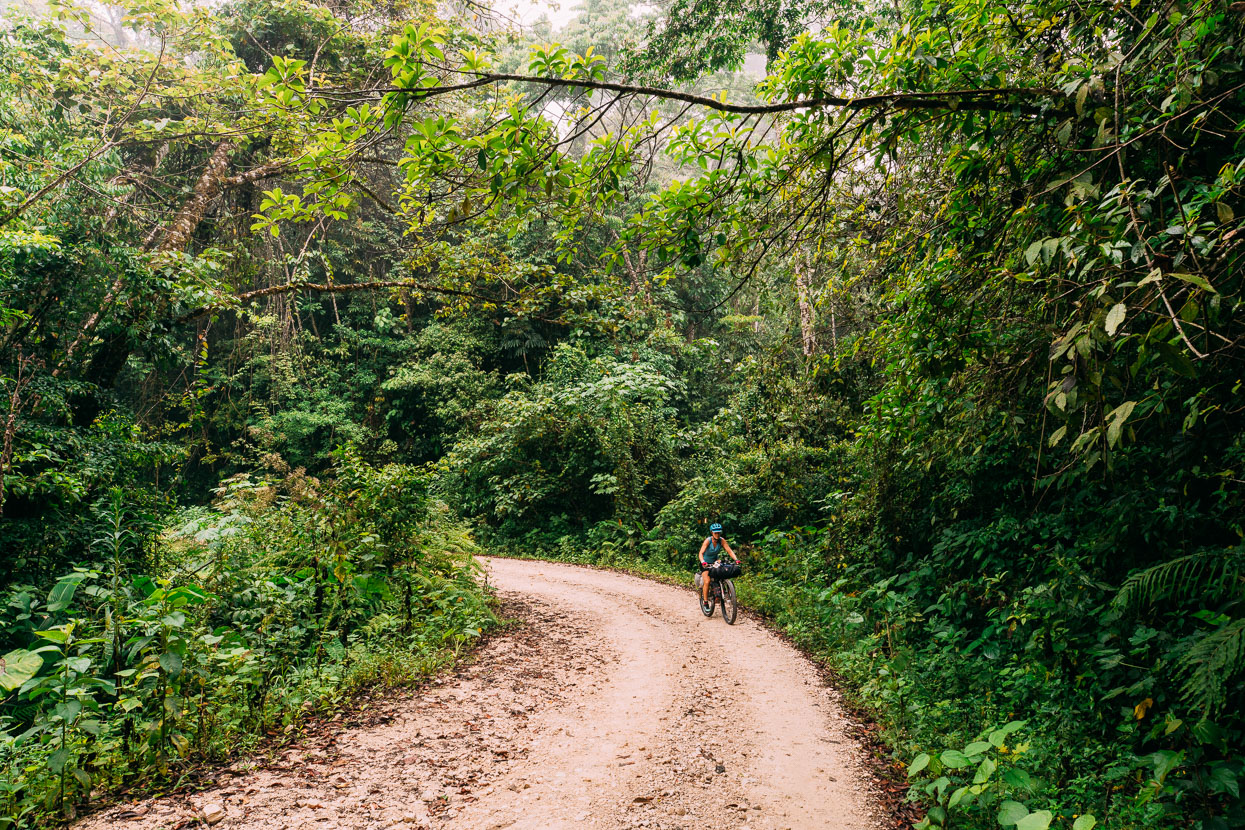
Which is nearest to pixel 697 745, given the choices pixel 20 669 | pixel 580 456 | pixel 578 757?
pixel 578 757

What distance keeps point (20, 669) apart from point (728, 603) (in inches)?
315

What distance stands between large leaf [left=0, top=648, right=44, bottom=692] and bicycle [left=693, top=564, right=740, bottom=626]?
758 centimetres

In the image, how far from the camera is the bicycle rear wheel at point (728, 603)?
9.30m

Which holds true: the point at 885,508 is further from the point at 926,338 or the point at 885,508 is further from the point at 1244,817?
the point at 1244,817

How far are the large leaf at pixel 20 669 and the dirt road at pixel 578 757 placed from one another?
1.03 meters

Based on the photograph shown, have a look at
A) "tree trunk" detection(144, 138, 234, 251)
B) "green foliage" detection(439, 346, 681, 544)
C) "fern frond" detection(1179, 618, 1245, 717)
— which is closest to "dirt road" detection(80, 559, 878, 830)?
"fern frond" detection(1179, 618, 1245, 717)

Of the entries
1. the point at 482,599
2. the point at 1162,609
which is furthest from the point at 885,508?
the point at 482,599

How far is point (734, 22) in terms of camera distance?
12.1 m

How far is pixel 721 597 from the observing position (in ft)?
31.1

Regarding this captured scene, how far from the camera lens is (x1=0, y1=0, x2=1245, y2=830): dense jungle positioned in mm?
3031

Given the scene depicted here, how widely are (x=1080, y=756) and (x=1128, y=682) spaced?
2.26 ft

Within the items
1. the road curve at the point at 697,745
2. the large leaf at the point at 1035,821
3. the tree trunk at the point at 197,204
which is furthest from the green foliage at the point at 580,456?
the large leaf at the point at 1035,821

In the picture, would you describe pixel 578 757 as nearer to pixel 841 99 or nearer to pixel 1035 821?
pixel 1035 821

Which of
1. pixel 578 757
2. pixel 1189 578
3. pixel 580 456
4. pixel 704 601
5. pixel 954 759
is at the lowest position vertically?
pixel 578 757
